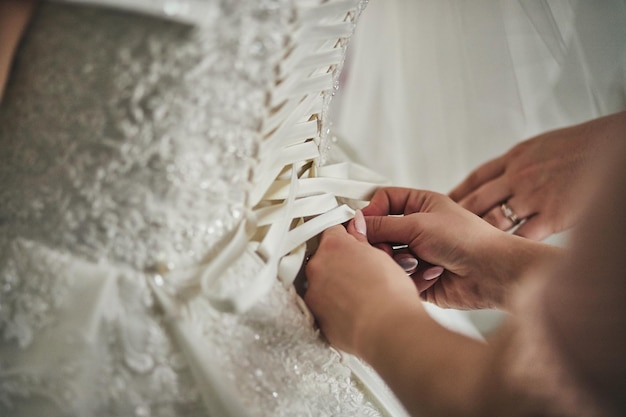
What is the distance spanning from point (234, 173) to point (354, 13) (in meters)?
0.22

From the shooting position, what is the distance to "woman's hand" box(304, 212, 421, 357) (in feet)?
1.52

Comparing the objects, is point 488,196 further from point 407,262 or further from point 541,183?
point 407,262

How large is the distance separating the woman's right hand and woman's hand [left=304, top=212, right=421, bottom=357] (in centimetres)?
9

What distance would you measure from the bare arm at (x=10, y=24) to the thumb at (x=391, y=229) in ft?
1.33

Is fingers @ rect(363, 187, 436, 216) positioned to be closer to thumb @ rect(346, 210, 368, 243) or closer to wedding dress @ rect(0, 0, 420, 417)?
thumb @ rect(346, 210, 368, 243)

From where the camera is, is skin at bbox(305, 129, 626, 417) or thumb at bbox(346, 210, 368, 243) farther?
thumb at bbox(346, 210, 368, 243)

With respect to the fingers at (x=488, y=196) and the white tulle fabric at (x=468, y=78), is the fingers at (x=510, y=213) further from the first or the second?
the white tulle fabric at (x=468, y=78)

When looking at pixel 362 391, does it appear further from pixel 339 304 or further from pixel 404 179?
pixel 404 179

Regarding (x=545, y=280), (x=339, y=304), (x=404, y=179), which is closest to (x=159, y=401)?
(x=339, y=304)

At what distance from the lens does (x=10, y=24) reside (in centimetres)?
42

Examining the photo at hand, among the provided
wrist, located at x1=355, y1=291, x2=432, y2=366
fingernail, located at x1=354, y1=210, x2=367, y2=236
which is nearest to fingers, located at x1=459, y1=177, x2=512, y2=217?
fingernail, located at x1=354, y1=210, x2=367, y2=236

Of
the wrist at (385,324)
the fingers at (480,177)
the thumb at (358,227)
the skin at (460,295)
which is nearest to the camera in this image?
the skin at (460,295)

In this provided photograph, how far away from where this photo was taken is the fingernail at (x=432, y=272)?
651 millimetres

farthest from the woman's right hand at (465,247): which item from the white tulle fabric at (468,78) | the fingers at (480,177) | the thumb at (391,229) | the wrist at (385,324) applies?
the white tulle fabric at (468,78)
